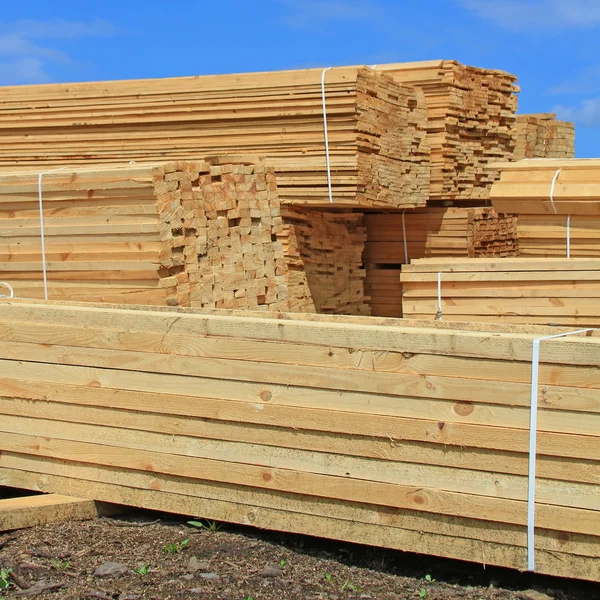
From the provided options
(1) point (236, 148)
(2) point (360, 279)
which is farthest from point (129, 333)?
(2) point (360, 279)

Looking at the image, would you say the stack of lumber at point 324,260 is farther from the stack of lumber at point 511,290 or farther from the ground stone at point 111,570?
the ground stone at point 111,570

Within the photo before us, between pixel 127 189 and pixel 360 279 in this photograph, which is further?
pixel 360 279

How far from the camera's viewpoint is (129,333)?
497 centimetres

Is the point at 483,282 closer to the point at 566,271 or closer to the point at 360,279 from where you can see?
the point at 566,271

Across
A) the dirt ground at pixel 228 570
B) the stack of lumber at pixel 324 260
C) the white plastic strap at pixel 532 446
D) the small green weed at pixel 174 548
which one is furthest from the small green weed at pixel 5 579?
the stack of lumber at pixel 324 260

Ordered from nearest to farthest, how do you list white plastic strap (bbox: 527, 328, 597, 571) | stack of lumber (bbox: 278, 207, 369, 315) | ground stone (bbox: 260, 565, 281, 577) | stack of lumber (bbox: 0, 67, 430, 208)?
white plastic strap (bbox: 527, 328, 597, 571), ground stone (bbox: 260, 565, 281, 577), stack of lumber (bbox: 0, 67, 430, 208), stack of lumber (bbox: 278, 207, 369, 315)

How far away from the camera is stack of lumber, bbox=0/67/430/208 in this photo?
9695 mm

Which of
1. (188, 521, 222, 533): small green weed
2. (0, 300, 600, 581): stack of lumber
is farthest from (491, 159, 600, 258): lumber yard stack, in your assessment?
(188, 521, 222, 533): small green weed

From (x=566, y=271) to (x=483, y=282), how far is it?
66 cm

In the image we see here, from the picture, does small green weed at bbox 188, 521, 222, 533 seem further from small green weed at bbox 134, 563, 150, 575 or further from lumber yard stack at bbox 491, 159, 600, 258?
lumber yard stack at bbox 491, 159, 600, 258

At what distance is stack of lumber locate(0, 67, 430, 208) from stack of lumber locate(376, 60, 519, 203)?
311 millimetres

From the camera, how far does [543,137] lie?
50.3 ft

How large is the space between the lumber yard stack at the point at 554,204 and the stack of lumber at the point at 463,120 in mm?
2472

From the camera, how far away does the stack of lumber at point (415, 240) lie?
1148 centimetres
